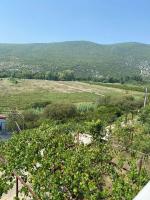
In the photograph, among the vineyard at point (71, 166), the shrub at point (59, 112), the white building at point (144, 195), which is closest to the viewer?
the white building at point (144, 195)

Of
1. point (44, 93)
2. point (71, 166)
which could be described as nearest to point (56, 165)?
point (71, 166)

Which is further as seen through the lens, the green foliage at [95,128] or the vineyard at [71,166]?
the green foliage at [95,128]

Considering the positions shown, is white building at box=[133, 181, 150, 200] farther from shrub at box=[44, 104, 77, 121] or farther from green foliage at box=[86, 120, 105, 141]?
shrub at box=[44, 104, 77, 121]

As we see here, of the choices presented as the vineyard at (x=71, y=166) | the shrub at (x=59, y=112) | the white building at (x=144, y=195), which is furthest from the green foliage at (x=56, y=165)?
the shrub at (x=59, y=112)

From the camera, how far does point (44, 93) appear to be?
103 m

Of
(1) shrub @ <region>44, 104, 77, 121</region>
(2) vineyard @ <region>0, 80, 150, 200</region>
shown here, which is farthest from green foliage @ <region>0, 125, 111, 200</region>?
(1) shrub @ <region>44, 104, 77, 121</region>

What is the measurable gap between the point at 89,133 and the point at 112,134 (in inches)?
91.6

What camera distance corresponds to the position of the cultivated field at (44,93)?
89431 mm

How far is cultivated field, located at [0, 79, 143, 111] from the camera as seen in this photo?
89.4 m

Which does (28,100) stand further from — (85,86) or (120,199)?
(120,199)

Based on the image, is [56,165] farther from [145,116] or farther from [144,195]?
[145,116]

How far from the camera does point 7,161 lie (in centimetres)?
1577

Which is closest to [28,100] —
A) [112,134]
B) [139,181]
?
[112,134]

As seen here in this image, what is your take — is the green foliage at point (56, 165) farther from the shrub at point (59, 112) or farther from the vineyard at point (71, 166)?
the shrub at point (59, 112)
